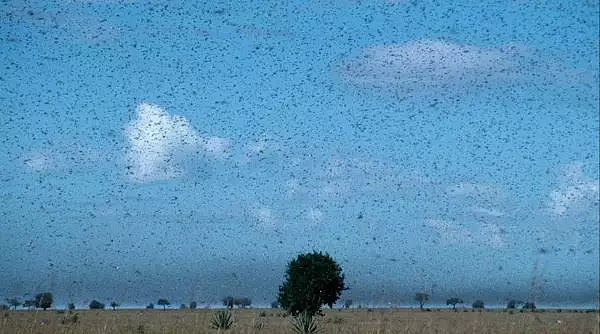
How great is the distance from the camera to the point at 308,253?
133 ft

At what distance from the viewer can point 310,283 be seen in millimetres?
39656

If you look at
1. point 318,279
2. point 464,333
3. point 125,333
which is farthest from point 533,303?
point 318,279

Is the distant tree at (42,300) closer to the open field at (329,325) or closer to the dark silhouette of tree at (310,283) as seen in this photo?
the open field at (329,325)

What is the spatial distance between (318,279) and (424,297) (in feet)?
102

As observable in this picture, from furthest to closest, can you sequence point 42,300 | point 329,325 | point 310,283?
point 310,283
point 329,325
point 42,300

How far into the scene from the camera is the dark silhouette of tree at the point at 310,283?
39688mm

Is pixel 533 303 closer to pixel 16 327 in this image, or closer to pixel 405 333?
pixel 405 333

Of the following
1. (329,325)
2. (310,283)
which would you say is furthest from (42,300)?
(310,283)

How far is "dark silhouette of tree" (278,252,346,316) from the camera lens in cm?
3969

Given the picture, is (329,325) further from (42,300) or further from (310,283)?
(42,300)

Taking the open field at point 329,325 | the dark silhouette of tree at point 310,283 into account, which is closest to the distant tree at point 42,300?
the open field at point 329,325

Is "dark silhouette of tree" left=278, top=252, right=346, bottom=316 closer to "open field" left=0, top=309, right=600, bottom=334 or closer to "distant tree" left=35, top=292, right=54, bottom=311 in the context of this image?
"open field" left=0, top=309, right=600, bottom=334

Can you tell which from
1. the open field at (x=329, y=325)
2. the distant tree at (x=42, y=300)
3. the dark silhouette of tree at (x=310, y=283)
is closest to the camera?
the distant tree at (x=42, y=300)

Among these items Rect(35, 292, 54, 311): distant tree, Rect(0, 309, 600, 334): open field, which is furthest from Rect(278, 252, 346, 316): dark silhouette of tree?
Rect(35, 292, 54, 311): distant tree
